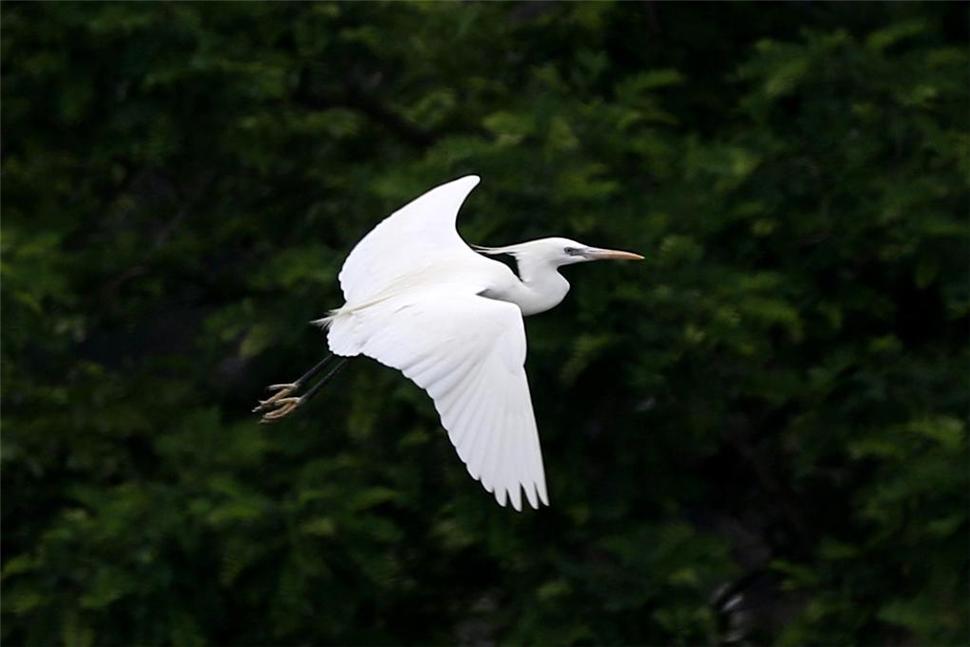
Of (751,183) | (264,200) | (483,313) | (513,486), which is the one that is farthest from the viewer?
(264,200)

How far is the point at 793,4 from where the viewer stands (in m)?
7.43

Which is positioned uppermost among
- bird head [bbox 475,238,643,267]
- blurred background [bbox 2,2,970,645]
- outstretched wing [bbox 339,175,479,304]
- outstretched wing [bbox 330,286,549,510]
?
outstretched wing [bbox 330,286,549,510]

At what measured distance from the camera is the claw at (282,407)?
549 centimetres

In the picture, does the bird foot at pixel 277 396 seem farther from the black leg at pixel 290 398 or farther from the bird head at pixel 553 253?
the bird head at pixel 553 253

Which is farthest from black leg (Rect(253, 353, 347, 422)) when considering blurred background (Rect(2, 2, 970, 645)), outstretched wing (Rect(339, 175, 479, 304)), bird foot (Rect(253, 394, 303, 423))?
blurred background (Rect(2, 2, 970, 645))

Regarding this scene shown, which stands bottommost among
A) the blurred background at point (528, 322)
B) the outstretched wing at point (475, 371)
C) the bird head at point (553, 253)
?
the blurred background at point (528, 322)

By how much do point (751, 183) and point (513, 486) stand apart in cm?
257

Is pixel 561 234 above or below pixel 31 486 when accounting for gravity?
above

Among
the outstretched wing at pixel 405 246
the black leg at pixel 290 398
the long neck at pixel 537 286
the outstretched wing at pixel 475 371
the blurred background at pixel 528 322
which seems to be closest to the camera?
the outstretched wing at pixel 475 371

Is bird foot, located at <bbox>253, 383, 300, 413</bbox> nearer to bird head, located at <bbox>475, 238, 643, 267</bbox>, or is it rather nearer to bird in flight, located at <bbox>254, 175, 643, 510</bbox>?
bird in flight, located at <bbox>254, 175, 643, 510</bbox>

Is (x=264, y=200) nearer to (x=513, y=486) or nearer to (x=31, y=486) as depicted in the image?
(x=31, y=486)

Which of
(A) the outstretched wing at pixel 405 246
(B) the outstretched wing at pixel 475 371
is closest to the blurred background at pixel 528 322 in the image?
(A) the outstretched wing at pixel 405 246

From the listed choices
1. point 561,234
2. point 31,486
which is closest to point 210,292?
point 31,486

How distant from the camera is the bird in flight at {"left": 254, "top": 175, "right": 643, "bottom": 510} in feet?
14.6
